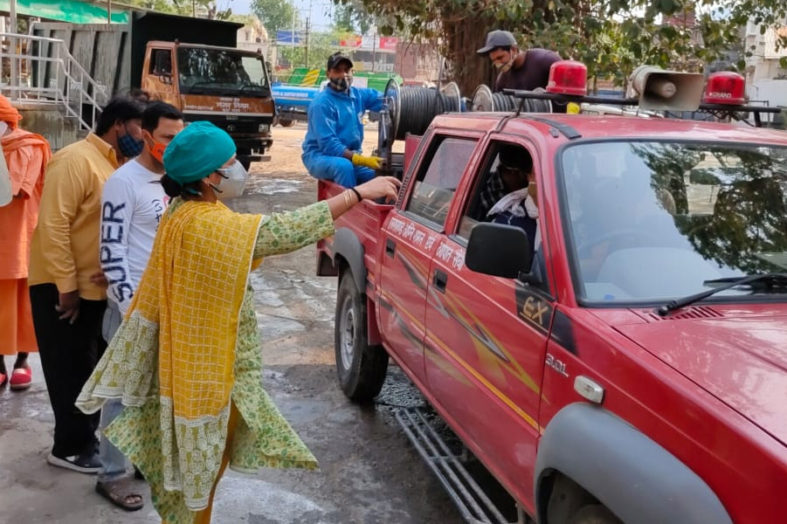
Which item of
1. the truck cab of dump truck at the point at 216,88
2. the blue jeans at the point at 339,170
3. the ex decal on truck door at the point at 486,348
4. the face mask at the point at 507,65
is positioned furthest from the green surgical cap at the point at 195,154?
the truck cab of dump truck at the point at 216,88

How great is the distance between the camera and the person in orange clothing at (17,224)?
16.1ft

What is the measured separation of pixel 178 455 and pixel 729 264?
1.99 metres

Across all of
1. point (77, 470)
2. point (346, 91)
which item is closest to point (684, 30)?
point (346, 91)

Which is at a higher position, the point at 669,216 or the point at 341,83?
the point at 341,83

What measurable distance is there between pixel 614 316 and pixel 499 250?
451 mm

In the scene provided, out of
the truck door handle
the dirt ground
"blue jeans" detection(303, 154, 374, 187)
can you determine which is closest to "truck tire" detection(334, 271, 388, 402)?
the dirt ground

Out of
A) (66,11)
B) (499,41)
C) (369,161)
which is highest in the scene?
(66,11)

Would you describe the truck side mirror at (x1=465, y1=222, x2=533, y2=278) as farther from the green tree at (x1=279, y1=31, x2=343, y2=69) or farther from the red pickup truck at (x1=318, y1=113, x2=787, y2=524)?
the green tree at (x1=279, y1=31, x2=343, y2=69)

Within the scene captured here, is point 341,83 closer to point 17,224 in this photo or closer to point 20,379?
point 17,224

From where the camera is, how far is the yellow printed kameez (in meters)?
2.89

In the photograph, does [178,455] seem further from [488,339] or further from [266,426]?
[488,339]

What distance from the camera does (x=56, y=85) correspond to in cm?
1700

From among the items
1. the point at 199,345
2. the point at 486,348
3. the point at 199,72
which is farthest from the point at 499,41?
the point at 199,72

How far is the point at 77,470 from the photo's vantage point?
169 inches
